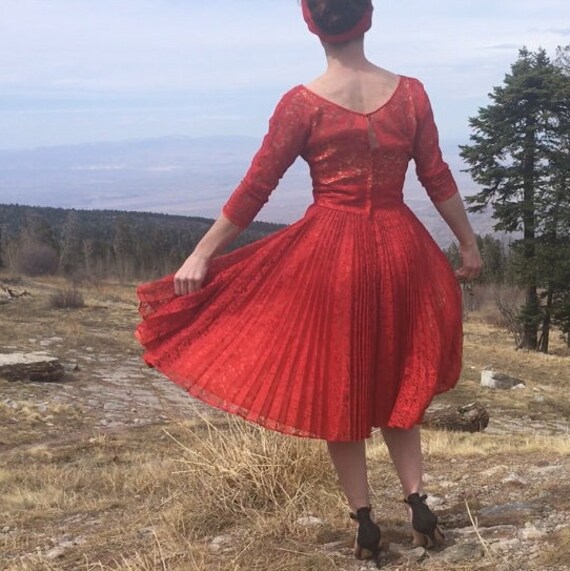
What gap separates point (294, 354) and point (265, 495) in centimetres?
129

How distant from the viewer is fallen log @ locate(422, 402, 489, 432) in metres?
7.84

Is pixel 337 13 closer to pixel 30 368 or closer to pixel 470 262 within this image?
pixel 470 262

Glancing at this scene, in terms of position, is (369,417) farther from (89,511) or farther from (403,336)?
→ (89,511)

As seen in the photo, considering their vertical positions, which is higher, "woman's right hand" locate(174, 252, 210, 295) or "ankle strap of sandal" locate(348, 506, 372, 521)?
"woman's right hand" locate(174, 252, 210, 295)

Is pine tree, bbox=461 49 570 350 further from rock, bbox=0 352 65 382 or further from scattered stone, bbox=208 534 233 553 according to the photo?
scattered stone, bbox=208 534 233 553

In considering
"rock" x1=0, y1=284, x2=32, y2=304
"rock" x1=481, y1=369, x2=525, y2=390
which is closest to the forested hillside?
"rock" x1=0, y1=284, x2=32, y2=304

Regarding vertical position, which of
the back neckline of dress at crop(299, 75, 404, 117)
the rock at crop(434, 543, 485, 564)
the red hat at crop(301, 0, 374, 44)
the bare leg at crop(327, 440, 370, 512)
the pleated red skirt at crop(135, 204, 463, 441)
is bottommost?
the rock at crop(434, 543, 485, 564)

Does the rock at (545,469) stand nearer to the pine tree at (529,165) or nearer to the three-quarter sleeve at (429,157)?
the three-quarter sleeve at (429,157)

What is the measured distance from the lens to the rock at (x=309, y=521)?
302cm

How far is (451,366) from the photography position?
2516mm

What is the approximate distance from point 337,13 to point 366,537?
1719mm

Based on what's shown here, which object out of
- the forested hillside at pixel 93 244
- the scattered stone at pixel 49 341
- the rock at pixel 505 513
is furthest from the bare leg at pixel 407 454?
the forested hillside at pixel 93 244

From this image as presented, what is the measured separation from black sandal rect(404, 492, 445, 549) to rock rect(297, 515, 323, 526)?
0.57 metres

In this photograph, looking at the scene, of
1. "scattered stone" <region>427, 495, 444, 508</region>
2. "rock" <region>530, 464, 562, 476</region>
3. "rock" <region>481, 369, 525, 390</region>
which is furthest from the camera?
"rock" <region>481, 369, 525, 390</region>
